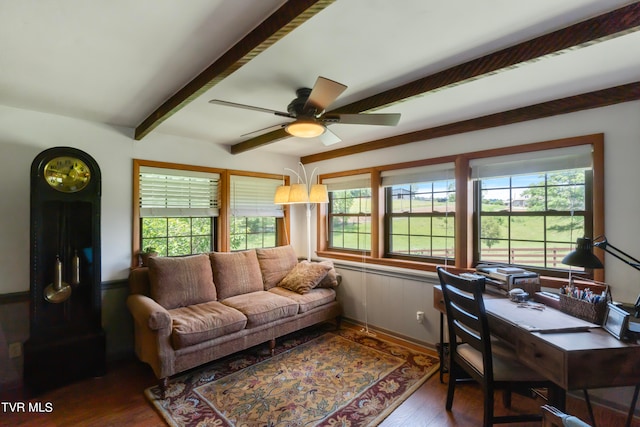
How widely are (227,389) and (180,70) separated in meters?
2.42

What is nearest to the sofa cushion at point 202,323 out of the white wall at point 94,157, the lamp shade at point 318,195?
the white wall at point 94,157

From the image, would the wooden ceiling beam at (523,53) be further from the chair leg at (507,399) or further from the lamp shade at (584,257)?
the chair leg at (507,399)

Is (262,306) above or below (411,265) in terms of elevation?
below

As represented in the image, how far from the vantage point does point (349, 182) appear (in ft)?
13.4

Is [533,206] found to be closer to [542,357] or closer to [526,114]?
[526,114]

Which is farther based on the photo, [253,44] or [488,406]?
[488,406]

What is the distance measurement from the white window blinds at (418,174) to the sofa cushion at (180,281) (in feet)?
7.71

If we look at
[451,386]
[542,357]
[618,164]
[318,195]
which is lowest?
[451,386]

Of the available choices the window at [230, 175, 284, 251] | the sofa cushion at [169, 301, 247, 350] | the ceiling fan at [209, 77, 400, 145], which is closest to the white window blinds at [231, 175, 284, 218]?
the window at [230, 175, 284, 251]

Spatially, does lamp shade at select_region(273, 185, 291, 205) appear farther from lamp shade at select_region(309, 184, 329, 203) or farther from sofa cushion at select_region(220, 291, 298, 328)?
sofa cushion at select_region(220, 291, 298, 328)

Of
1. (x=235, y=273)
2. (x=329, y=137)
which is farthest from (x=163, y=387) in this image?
(x=329, y=137)

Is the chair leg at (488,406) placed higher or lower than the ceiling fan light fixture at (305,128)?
lower

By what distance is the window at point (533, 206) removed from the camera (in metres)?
2.44

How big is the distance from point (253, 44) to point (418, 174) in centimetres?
240
